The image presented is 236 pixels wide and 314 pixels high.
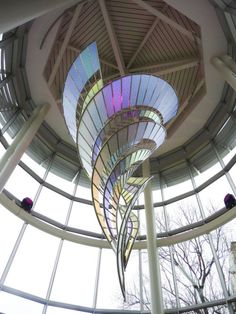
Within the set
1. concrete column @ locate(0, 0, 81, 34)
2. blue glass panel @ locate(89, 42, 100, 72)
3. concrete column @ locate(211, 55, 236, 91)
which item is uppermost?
concrete column @ locate(211, 55, 236, 91)

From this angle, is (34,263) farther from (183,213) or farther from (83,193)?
(183,213)

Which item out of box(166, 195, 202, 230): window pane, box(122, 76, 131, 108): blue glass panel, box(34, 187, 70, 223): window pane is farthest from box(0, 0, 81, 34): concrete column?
box(166, 195, 202, 230): window pane

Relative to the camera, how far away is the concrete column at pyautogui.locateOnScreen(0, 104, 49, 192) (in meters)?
8.62

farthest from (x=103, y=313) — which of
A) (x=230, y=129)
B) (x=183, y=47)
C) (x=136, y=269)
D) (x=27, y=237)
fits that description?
(x=183, y=47)

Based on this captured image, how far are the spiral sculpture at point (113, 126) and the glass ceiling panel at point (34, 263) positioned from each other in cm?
369

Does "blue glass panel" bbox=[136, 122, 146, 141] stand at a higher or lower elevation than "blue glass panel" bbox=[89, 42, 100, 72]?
lower

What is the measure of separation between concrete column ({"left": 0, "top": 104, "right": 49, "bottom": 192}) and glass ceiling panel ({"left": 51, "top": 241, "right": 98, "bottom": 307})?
4020mm

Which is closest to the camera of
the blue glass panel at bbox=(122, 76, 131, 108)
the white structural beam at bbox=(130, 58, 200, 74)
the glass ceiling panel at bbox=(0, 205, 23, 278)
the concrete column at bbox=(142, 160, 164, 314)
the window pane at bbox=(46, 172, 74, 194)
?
the blue glass panel at bbox=(122, 76, 131, 108)

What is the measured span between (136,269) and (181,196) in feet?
12.1

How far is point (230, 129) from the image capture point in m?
12.0

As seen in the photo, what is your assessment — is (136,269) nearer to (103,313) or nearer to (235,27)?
(103,313)

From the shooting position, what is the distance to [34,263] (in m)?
10.2

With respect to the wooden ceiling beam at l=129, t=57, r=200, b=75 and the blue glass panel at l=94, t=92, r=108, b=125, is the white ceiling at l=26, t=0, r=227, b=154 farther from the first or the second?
the blue glass panel at l=94, t=92, r=108, b=125

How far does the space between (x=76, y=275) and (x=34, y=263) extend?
1.55 m
